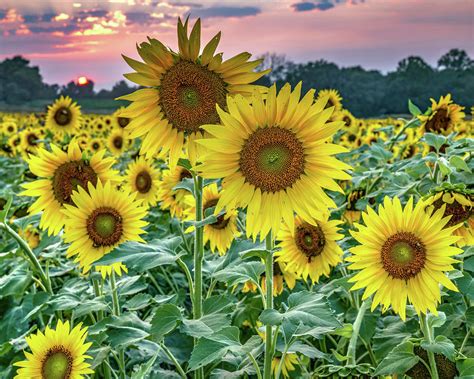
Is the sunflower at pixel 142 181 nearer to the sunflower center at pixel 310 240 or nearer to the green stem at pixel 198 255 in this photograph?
the sunflower center at pixel 310 240

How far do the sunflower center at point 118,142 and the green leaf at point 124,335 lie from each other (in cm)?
580

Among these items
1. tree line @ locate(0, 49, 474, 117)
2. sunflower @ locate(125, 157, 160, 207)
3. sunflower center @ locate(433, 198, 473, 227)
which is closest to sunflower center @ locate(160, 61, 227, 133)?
sunflower center @ locate(433, 198, 473, 227)

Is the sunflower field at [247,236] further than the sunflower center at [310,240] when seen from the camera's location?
No

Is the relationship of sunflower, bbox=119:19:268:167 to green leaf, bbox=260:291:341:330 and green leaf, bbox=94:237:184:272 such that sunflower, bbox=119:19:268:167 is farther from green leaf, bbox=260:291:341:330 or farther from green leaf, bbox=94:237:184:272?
green leaf, bbox=260:291:341:330

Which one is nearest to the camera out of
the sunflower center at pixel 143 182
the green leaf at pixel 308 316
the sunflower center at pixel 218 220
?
the green leaf at pixel 308 316

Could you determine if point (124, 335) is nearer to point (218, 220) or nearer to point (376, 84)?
point (218, 220)

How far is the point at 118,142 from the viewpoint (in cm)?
773

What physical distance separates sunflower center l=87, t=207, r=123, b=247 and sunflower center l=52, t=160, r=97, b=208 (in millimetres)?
201

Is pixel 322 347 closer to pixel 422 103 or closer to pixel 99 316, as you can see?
pixel 99 316

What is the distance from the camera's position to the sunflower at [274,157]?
1.65 metres

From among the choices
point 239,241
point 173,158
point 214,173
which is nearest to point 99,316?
point 239,241

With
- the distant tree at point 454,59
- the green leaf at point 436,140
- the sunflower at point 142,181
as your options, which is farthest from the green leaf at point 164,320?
the distant tree at point 454,59

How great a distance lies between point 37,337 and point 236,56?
123cm

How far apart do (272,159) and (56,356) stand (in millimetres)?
1094
